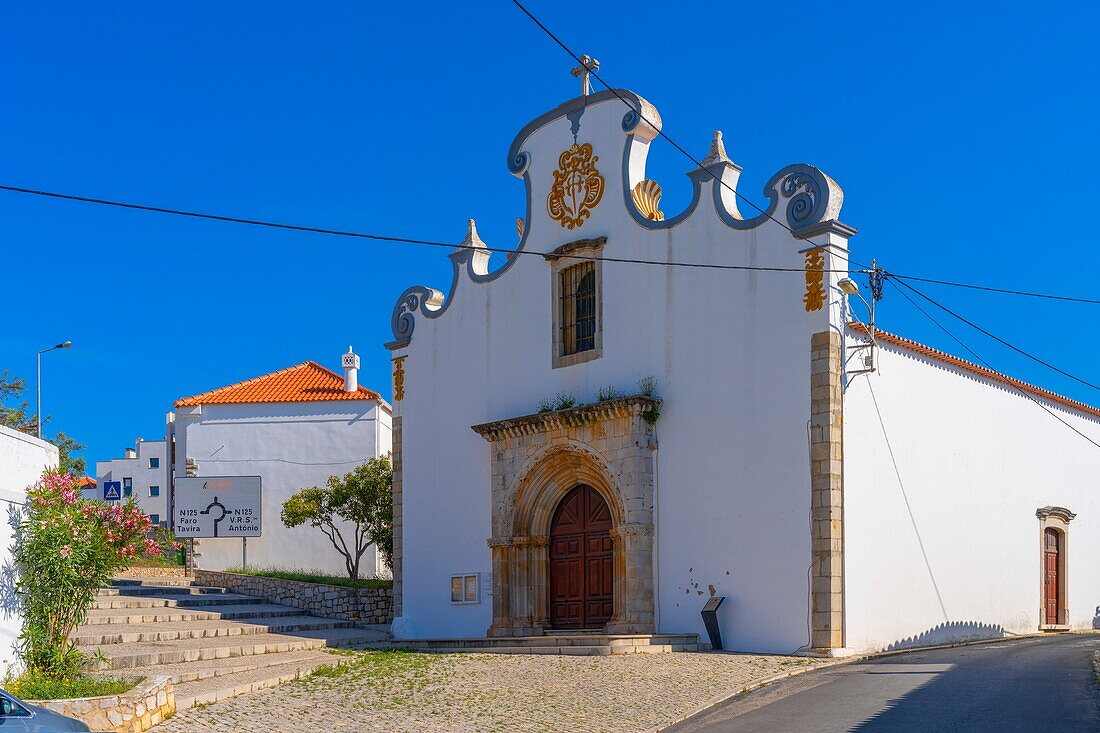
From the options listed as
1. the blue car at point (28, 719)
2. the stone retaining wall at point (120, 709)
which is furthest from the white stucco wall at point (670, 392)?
the blue car at point (28, 719)

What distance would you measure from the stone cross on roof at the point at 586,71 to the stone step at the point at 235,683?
33.9ft

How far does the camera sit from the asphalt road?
1055 cm

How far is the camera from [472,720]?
38.8ft

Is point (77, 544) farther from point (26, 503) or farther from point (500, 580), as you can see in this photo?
point (500, 580)

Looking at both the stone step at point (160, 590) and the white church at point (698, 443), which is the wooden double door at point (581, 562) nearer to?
the white church at point (698, 443)

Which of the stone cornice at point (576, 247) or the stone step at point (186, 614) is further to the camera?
the stone cornice at point (576, 247)

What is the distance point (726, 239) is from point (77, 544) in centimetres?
1014

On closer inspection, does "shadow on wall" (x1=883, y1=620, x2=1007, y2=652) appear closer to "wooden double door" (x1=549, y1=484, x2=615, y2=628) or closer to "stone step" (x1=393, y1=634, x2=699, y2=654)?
"stone step" (x1=393, y1=634, x2=699, y2=654)

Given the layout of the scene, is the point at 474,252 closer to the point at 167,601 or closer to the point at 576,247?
the point at 576,247

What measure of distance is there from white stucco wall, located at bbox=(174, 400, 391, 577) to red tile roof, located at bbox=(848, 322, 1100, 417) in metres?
19.3

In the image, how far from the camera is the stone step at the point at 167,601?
2128 centimetres

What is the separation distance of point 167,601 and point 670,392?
10.3 metres

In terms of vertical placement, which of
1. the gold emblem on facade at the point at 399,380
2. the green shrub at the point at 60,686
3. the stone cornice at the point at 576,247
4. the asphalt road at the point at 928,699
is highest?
the stone cornice at the point at 576,247

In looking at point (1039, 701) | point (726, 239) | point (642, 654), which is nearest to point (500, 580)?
point (642, 654)
